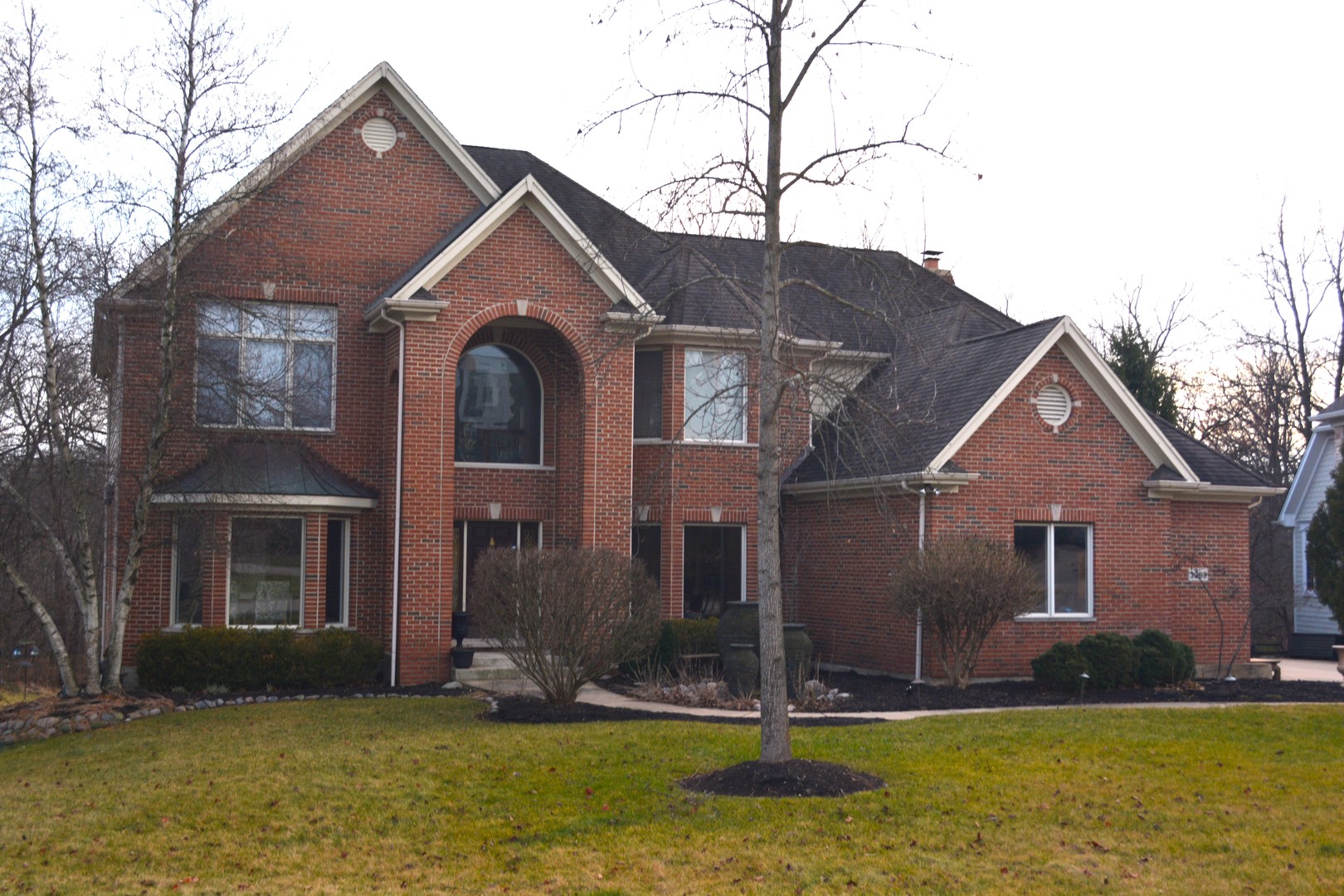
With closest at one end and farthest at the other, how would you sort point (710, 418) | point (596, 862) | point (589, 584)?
point (596, 862)
point (589, 584)
point (710, 418)

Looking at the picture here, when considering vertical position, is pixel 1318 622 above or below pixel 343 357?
below

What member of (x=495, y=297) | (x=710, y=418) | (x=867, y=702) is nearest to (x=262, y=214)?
(x=495, y=297)

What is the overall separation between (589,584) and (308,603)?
5.99m

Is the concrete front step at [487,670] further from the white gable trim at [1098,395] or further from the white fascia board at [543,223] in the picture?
the white gable trim at [1098,395]

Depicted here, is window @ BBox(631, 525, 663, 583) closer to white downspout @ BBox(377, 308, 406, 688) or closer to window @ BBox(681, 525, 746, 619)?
window @ BBox(681, 525, 746, 619)

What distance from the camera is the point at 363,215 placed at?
64.2ft

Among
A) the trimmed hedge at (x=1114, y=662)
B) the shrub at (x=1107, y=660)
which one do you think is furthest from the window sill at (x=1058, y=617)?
the shrub at (x=1107, y=660)

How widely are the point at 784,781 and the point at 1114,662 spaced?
339 inches

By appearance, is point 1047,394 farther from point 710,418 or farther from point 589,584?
point 589,584

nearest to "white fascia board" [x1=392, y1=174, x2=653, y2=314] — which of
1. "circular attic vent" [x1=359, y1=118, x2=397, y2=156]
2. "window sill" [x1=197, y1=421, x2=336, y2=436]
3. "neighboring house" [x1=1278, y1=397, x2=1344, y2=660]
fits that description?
"circular attic vent" [x1=359, y1=118, x2=397, y2=156]

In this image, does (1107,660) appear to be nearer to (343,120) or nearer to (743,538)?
A: (743,538)

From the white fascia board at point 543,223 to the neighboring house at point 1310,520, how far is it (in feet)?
59.3

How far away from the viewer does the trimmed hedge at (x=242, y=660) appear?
56.2 feet

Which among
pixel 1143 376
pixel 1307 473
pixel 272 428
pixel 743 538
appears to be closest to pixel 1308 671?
pixel 1143 376
